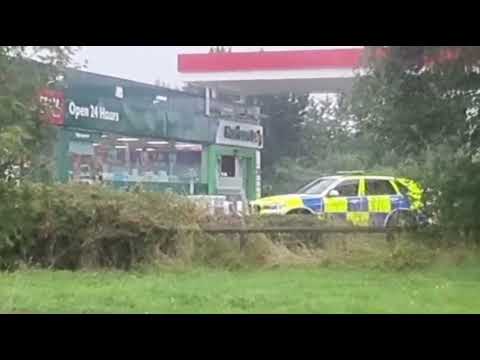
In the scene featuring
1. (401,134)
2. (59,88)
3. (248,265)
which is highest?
(59,88)

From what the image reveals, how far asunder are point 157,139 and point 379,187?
36.0 feet

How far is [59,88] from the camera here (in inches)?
527

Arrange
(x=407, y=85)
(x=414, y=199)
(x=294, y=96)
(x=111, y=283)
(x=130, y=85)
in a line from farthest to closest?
1. (x=294, y=96)
2. (x=130, y=85)
3. (x=414, y=199)
4. (x=407, y=85)
5. (x=111, y=283)

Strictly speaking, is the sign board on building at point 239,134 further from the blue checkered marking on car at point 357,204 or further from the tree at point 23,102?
the tree at point 23,102

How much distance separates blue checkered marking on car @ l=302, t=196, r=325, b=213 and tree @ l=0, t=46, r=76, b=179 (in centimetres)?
521

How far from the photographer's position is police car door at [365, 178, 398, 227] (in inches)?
589

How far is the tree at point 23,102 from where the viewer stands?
10672 mm

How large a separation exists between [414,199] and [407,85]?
191cm

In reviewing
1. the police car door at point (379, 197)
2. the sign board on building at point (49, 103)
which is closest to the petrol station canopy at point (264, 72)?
the police car door at point (379, 197)

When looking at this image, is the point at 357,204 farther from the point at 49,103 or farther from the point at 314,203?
the point at 49,103

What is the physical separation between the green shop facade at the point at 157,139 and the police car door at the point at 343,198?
654cm
